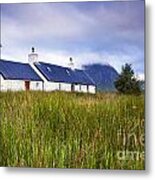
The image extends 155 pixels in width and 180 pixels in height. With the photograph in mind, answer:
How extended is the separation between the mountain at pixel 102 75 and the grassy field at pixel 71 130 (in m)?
0.03

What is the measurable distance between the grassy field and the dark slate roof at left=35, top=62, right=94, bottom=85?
0.20ft

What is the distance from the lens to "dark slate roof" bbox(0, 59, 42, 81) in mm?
2068

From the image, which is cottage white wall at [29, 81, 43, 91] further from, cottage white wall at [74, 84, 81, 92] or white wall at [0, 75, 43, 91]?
cottage white wall at [74, 84, 81, 92]

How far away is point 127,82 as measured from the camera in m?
2.00

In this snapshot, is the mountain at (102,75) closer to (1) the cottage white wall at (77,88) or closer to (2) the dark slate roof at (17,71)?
(1) the cottage white wall at (77,88)

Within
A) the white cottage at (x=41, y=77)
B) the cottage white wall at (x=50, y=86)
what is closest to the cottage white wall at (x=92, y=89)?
the white cottage at (x=41, y=77)

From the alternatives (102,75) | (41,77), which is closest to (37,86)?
(41,77)

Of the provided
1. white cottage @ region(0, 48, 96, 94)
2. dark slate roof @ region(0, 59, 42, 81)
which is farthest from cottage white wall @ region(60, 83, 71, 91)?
dark slate roof @ region(0, 59, 42, 81)

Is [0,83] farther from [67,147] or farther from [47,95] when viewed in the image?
[67,147]

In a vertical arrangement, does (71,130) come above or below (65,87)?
below

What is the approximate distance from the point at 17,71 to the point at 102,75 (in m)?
0.36

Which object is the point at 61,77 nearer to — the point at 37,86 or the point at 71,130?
the point at 37,86

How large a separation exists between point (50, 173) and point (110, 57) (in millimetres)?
542

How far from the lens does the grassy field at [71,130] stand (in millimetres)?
1987
